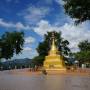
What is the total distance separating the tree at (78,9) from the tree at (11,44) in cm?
6617

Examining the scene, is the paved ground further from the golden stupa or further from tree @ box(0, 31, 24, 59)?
tree @ box(0, 31, 24, 59)

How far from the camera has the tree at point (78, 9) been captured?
26142 millimetres

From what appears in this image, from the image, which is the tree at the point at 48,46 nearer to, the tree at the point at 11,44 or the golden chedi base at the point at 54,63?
the tree at the point at 11,44

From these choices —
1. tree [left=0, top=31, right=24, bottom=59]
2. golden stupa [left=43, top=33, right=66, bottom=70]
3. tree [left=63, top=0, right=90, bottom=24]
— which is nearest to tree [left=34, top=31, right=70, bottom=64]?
tree [left=0, top=31, right=24, bottom=59]

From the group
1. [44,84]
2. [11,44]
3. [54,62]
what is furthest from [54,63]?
[44,84]

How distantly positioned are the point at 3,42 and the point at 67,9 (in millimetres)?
69743

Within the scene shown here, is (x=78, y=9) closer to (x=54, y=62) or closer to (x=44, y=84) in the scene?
(x=44, y=84)

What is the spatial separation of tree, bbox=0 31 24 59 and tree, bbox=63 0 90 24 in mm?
66167

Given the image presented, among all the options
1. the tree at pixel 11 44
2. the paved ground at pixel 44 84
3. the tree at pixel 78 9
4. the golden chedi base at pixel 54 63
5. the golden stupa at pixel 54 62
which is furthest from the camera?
the tree at pixel 11 44

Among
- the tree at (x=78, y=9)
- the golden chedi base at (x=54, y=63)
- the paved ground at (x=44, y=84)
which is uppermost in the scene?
the tree at (x=78, y=9)

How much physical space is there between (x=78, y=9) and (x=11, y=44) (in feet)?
226

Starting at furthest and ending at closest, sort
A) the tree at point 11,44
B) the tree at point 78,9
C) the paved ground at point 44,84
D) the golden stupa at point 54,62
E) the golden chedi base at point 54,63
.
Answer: the tree at point 11,44 < the golden stupa at point 54,62 < the golden chedi base at point 54,63 < the tree at point 78,9 < the paved ground at point 44,84

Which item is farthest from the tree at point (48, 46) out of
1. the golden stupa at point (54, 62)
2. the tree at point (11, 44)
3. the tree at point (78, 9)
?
the tree at point (78, 9)

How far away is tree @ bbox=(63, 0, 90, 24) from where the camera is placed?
26142mm
